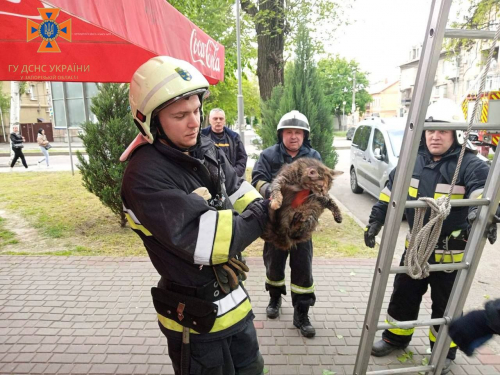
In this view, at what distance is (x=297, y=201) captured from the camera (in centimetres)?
207

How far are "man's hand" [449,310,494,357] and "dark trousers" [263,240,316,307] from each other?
1741 mm

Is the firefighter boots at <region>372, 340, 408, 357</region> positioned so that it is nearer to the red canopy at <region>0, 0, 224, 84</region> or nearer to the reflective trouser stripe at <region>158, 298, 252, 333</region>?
the reflective trouser stripe at <region>158, 298, 252, 333</region>

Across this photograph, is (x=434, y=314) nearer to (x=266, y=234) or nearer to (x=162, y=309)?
(x=266, y=234)

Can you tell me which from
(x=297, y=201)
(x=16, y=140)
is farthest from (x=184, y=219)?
(x=16, y=140)

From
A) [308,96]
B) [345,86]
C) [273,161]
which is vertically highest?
[345,86]

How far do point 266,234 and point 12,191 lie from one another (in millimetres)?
11691

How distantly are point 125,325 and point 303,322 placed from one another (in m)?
1.95

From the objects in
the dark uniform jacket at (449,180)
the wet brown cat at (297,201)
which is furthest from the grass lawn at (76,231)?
the wet brown cat at (297,201)

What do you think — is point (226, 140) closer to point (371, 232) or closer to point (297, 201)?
point (371, 232)

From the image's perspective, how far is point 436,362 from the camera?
2531 millimetres

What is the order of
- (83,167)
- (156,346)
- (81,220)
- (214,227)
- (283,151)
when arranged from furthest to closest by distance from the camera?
(81,220) → (83,167) → (283,151) → (156,346) → (214,227)

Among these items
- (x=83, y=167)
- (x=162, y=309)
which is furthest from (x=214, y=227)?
(x=83, y=167)

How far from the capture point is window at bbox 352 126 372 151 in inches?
374

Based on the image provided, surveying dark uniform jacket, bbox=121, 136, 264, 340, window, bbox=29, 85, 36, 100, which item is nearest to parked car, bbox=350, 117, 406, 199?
dark uniform jacket, bbox=121, 136, 264, 340
